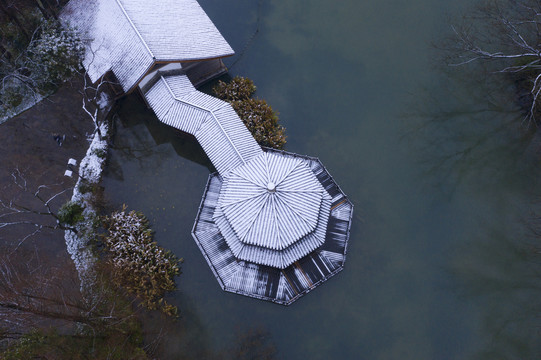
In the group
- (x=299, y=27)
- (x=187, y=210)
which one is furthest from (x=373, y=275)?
(x=299, y=27)

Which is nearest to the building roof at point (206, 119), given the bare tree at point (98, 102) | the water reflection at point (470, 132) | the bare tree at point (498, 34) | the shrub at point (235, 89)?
the shrub at point (235, 89)

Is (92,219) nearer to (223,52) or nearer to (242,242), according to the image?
(242,242)

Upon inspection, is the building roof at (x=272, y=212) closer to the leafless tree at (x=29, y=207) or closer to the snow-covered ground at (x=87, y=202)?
the snow-covered ground at (x=87, y=202)

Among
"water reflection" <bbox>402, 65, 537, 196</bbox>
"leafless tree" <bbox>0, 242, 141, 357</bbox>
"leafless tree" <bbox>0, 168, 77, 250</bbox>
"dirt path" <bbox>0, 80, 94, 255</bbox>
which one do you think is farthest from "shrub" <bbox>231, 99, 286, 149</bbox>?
"leafless tree" <bbox>0, 242, 141, 357</bbox>

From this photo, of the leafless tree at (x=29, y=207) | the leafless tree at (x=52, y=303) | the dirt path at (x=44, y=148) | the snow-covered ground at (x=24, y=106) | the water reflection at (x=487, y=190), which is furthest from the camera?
the snow-covered ground at (x=24, y=106)

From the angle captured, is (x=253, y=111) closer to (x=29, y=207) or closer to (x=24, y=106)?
(x=29, y=207)
